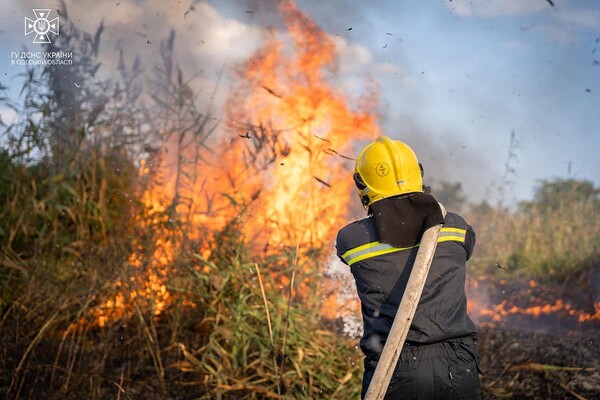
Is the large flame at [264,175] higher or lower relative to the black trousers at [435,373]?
higher

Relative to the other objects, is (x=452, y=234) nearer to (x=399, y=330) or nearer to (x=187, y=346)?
(x=399, y=330)

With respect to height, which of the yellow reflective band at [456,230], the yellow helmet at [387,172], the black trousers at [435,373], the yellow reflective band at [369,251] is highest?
the yellow helmet at [387,172]

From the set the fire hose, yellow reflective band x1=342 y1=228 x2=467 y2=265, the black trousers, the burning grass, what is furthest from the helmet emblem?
the burning grass

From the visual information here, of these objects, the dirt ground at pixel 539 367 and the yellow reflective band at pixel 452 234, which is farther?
the dirt ground at pixel 539 367

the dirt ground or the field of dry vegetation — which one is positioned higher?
the field of dry vegetation

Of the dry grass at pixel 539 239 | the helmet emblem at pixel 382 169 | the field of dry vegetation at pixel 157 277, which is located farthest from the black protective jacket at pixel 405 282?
the dry grass at pixel 539 239

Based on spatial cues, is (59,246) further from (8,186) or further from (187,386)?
(187,386)

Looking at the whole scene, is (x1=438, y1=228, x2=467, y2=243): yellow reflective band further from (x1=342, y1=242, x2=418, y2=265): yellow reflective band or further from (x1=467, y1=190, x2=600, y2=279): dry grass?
(x1=467, y1=190, x2=600, y2=279): dry grass

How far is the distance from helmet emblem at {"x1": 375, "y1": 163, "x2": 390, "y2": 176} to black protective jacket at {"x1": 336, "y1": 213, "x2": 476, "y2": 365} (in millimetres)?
224

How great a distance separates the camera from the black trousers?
2.72 m

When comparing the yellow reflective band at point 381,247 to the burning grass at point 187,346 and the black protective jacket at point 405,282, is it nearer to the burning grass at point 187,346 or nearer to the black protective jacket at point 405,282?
the black protective jacket at point 405,282

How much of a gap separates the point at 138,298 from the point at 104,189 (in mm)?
1201

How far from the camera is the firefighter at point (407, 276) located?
2.76 m

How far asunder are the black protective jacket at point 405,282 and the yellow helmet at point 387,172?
0.48ft
